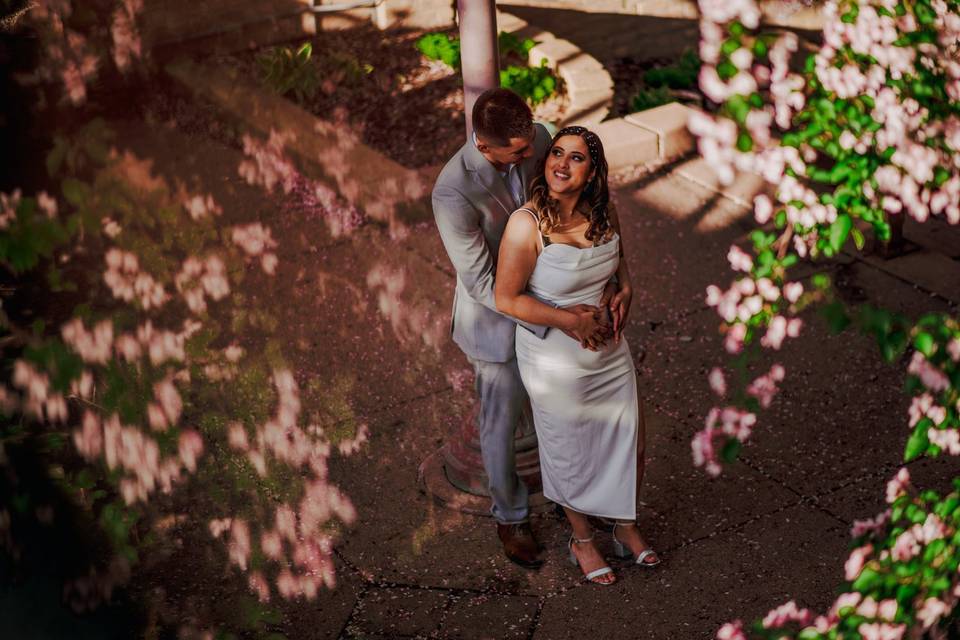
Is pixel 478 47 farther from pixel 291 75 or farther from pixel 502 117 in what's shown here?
pixel 291 75

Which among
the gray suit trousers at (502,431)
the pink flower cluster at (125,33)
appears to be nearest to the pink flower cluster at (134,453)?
the gray suit trousers at (502,431)

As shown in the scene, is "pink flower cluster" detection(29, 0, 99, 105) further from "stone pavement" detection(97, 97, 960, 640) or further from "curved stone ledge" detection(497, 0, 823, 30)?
"curved stone ledge" detection(497, 0, 823, 30)

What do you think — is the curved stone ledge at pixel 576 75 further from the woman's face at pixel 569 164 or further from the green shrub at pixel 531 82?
the woman's face at pixel 569 164

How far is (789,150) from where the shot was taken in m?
3.74

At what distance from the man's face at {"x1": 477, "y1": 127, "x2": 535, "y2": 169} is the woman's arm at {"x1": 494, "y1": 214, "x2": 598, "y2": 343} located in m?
0.21

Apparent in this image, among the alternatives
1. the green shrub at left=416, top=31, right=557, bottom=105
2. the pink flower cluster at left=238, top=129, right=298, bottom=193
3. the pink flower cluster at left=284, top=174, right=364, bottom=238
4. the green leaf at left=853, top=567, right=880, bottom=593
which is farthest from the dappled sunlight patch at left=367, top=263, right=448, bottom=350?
the green leaf at left=853, top=567, right=880, bottom=593

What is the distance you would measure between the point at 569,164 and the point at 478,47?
3.06ft

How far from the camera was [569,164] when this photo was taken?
4297 millimetres

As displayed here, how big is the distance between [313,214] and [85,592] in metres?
3.66

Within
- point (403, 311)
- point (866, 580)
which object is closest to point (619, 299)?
point (866, 580)

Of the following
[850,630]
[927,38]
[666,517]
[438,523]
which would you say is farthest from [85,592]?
[927,38]

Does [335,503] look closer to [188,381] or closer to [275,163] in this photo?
[188,381]

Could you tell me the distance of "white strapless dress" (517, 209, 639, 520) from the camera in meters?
4.50

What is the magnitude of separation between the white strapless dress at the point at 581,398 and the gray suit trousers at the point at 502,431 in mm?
95
